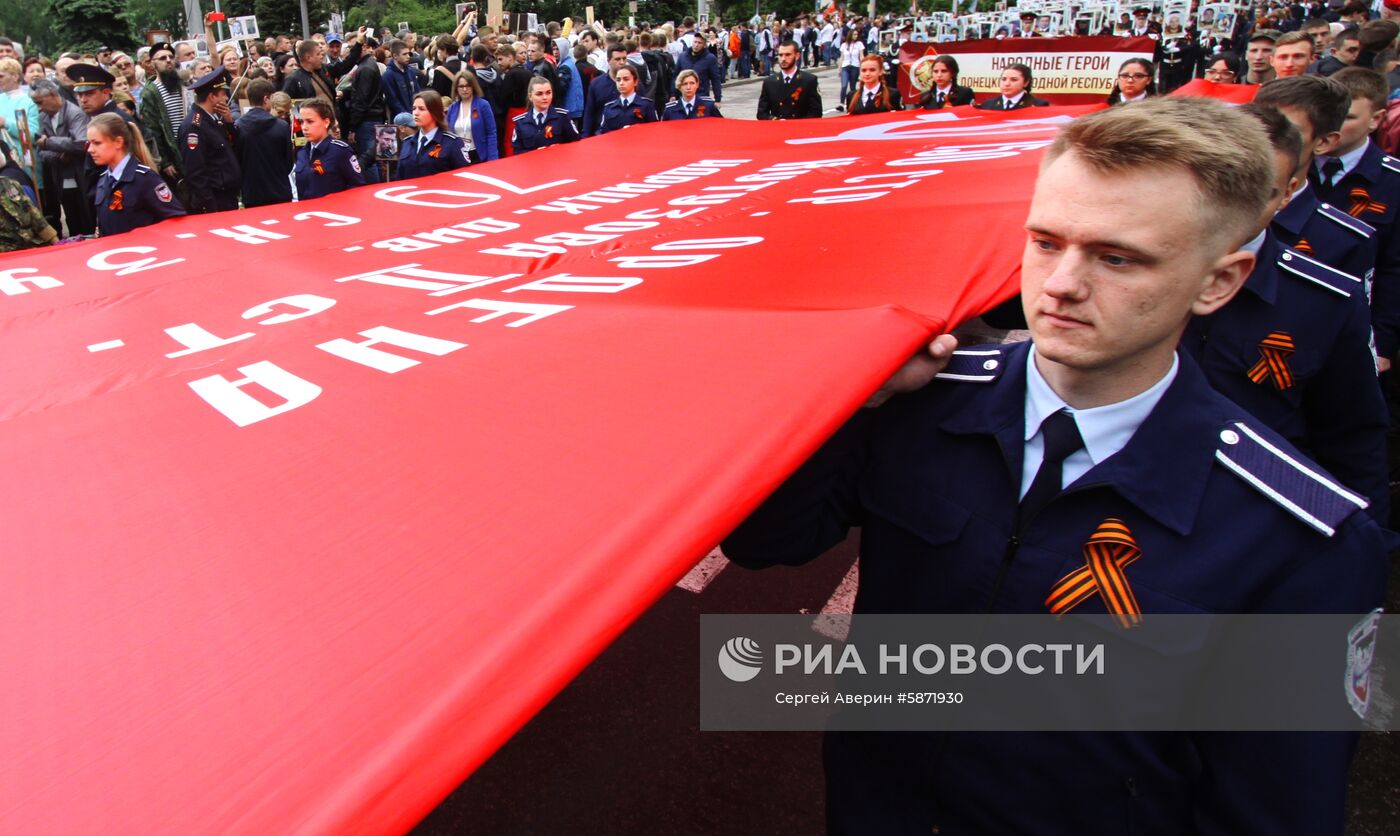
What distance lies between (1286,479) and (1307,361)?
1.49 m

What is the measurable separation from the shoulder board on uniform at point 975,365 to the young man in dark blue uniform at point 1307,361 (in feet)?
4.15

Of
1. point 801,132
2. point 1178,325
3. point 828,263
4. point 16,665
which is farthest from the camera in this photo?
point 801,132

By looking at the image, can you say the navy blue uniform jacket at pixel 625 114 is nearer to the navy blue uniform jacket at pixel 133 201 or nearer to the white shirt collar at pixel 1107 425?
the navy blue uniform jacket at pixel 133 201

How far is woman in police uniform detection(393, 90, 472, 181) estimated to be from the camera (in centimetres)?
706

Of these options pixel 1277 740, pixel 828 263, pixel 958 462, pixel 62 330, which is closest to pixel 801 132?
pixel 828 263

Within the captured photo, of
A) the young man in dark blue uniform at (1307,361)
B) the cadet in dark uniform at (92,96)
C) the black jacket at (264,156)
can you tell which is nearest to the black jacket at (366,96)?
the cadet in dark uniform at (92,96)

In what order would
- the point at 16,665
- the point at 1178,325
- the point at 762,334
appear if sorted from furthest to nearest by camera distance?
the point at 762,334 < the point at 1178,325 < the point at 16,665

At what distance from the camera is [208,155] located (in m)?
6.95

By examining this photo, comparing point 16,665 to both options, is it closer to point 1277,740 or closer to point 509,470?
point 509,470

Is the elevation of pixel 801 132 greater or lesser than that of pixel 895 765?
greater

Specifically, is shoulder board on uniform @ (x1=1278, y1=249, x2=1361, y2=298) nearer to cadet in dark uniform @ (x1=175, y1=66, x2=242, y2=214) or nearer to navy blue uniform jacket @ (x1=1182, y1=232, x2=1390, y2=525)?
navy blue uniform jacket @ (x1=1182, y1=232, x2=1390, y2=525)

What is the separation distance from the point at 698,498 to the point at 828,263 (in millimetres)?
1317

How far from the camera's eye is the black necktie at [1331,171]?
421 centimetres

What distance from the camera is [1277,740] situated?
4.27 ft
